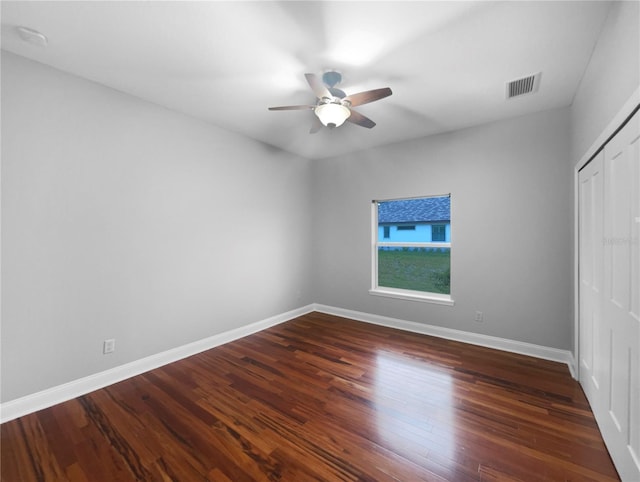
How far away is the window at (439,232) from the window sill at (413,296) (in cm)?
81

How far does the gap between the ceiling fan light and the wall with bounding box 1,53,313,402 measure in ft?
5.65

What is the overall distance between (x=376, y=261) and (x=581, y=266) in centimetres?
238

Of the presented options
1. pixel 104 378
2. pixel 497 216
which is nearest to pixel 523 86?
pixel 497 216

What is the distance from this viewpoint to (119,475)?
60.3 inches

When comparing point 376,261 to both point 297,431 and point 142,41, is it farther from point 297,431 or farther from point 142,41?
point 142,41

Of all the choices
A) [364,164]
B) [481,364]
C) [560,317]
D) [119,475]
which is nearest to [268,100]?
[364,164]

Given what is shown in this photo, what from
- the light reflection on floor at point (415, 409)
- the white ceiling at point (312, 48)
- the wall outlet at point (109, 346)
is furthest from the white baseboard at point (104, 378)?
the white ceiling at point (312, 48)

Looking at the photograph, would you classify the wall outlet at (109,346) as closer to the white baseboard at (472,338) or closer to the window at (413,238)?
Answer: the white baseboard at (472,338)

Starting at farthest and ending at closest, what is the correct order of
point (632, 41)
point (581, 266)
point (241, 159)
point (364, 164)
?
point (364, 164) → point (241, 159) → point (581, 266) → point (632, 41)

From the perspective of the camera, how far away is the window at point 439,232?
3.86 metres

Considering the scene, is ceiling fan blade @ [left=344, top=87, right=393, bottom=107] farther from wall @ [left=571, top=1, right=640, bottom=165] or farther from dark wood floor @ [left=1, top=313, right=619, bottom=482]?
dark wood floor @ [left=1, top=313, right=619, bottom=482]

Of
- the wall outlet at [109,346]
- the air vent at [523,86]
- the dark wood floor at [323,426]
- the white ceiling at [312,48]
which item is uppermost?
the air vent at [523,86]

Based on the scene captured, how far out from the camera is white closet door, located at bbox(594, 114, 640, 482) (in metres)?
1.33

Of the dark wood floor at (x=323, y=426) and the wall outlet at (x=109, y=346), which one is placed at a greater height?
the wall outlet at (x=109, y=346)
